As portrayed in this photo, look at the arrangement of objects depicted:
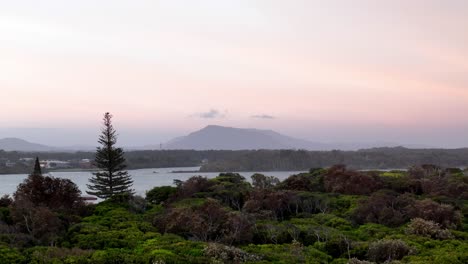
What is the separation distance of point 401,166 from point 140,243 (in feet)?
239

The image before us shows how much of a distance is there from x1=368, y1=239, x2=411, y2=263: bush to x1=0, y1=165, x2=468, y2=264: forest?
2 cm

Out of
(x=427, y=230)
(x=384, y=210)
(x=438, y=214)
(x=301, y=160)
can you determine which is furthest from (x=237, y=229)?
(x=301, y=160)

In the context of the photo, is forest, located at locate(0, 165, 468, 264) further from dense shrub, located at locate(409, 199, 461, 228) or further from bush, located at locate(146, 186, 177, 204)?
bush, located at locate(146, 186, 177, 204)

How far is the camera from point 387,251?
11.1 metres

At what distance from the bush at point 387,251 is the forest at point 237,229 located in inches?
0.9

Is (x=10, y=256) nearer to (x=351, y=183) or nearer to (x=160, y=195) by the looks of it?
(x=160, y=195)

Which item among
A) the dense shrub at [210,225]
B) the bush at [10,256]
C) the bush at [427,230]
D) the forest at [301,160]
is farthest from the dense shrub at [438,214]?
the forest at [301,160]

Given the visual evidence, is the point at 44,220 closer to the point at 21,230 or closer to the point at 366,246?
the point at 21,230

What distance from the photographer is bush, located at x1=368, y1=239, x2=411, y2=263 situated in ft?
36.2

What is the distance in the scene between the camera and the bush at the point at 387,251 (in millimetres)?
11023

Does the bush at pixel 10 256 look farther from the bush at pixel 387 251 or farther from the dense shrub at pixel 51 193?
the bush at pixel 387 251

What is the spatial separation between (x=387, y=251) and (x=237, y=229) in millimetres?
4001

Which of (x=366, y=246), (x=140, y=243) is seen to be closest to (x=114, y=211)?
(x=140, y=243)

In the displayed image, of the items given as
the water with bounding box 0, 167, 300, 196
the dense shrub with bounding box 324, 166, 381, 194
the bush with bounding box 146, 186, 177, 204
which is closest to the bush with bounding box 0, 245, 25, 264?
the bush with bounding box 146, 186, 177, 204
